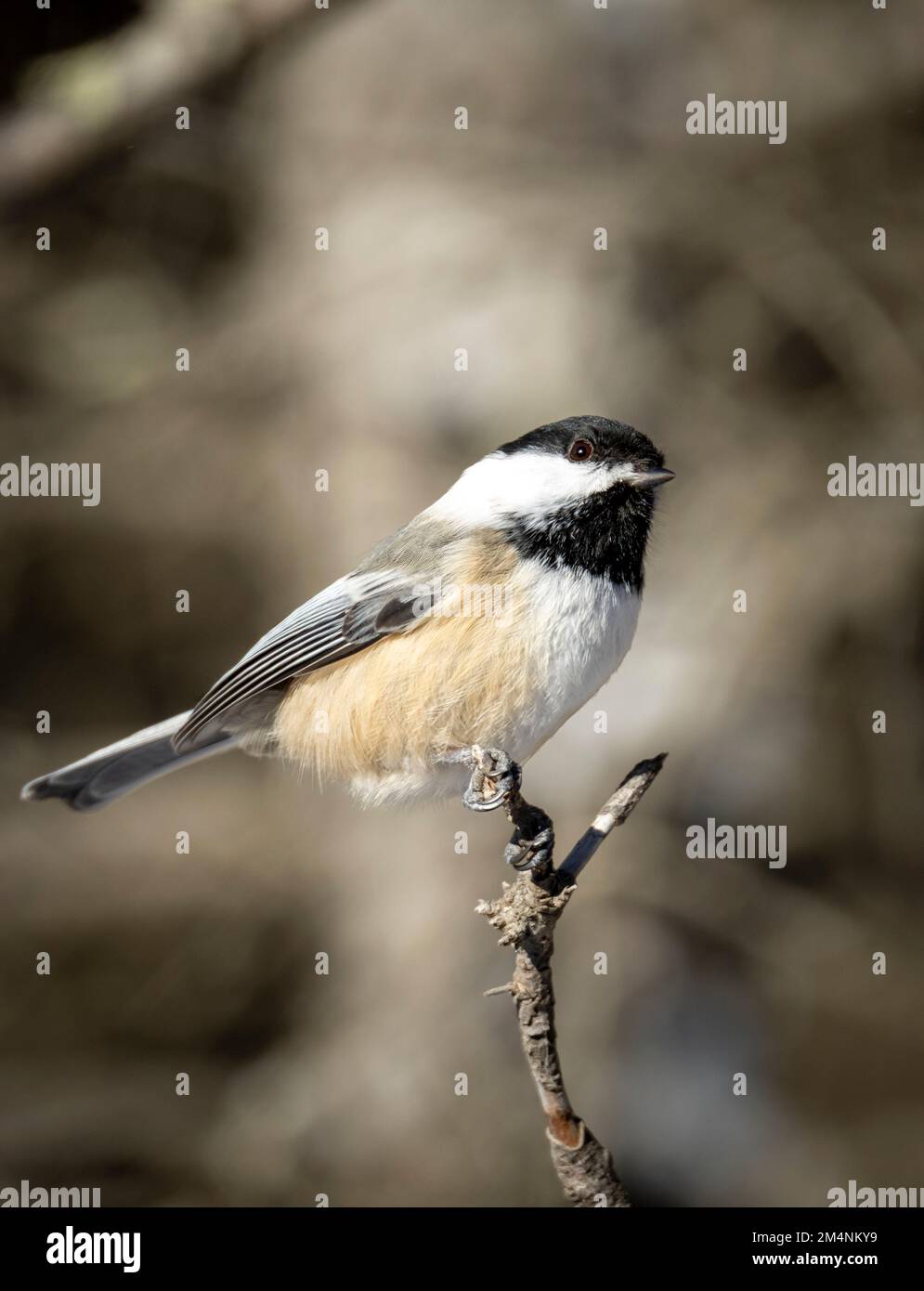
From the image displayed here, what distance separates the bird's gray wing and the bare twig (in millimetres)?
743

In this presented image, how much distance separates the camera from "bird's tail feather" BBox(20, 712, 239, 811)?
2.86m

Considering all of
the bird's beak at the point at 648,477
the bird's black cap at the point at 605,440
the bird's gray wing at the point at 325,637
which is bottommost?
the bird's gray wing at the point at 325,637

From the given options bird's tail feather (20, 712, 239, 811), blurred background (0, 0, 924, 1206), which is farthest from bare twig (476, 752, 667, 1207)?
blurred background (0, 0, 924, 1206)

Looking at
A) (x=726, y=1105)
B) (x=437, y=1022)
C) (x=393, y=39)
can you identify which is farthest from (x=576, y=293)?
(x=726, y=1105)

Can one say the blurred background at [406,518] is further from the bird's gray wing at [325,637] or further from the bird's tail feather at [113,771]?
the bird's gray wing at [325,637]

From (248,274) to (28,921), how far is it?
7.77 ft

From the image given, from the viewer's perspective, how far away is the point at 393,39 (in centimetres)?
422

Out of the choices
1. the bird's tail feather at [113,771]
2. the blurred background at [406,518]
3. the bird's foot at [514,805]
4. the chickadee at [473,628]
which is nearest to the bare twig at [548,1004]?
Result: the bird's foot at [514,805]

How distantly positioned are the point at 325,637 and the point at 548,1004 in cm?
98

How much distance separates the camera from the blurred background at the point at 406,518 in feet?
12.3

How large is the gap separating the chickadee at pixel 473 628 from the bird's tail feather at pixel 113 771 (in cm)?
17

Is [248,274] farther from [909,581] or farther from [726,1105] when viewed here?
[726,1105]

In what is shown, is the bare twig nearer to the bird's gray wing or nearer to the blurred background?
the bird's gray wing

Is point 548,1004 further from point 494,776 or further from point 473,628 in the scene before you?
point 473,628
